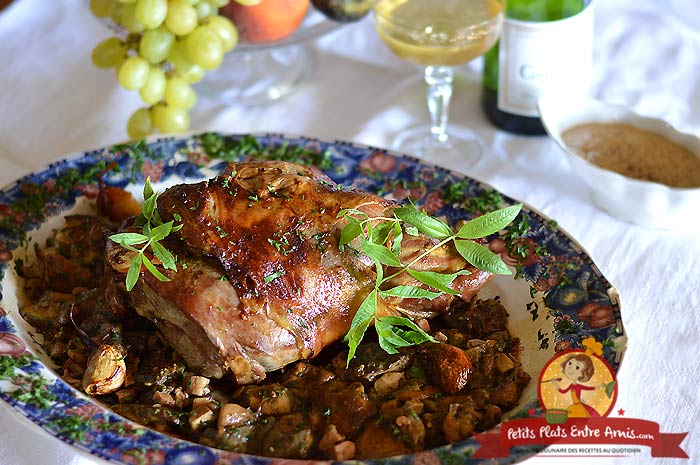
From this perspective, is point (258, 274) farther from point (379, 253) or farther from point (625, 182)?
point (625, 182)

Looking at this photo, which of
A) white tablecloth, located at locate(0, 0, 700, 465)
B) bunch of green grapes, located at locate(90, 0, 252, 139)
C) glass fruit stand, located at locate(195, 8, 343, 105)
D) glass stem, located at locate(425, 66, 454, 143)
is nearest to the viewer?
white tablecloth, located at locate(0, 0, 700, 465)

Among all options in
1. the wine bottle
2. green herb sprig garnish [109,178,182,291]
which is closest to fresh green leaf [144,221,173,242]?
green herb sprig garnish [109,178,182,291]

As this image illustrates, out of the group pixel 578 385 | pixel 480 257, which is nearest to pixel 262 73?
pixel 480 257

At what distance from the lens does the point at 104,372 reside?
199 cm

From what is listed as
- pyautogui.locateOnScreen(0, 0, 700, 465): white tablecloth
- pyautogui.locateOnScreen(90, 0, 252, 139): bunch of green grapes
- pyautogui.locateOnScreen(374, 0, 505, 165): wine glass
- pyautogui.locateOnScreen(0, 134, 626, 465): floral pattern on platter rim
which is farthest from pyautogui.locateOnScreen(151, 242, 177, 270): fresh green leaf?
pyautogui.locateOnScreen(374, 0, 505, 165): wine glass

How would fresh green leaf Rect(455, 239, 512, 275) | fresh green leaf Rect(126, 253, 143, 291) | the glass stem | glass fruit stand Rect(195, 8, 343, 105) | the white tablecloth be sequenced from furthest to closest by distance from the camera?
1. glass fruit stand Rect(195, 8, 343, 105)
2. the glass stem
3. the white tablecloth
4. fresh green leaf Rect(455, 239, 512, 275)
5. fresh green leaf Rect(126, 253, 143, 291)

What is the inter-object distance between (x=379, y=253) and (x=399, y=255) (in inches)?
4.2

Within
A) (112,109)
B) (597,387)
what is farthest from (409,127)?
(597,387)

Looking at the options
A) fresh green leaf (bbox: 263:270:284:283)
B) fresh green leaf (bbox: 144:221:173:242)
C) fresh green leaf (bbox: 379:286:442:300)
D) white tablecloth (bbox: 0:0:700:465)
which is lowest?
white tablecloth (bbox: 0:0:700:465)

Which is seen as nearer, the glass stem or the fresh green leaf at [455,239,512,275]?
the fresh green leaf at [455,239,512,275]

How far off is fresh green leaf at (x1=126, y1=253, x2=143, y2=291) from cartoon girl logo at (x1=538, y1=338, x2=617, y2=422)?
944mm

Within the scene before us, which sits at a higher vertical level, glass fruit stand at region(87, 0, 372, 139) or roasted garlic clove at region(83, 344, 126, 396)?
glass fruit stand at region(87, 0, 372, 139)

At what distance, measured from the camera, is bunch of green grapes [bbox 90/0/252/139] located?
2.75m

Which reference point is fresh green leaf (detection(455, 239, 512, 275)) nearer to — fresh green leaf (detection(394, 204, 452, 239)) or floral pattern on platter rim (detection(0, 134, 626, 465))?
fresh green leaf (detection(394, 204, 452, 239))
